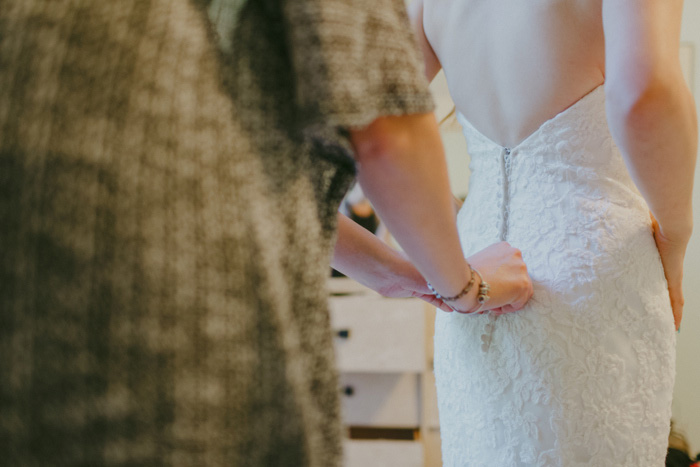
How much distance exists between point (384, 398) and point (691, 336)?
1.30 m

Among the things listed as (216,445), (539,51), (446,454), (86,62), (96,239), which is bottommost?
(446,454)

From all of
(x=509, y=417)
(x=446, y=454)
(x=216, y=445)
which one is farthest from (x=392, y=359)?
(x=216, y=445)

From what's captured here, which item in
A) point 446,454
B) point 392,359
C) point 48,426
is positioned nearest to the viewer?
point 48,426

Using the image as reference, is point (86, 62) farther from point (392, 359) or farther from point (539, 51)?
point (392, 359)

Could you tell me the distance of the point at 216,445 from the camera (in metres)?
0.38

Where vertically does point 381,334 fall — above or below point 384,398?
above

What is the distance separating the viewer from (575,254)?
761 mm

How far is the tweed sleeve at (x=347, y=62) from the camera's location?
390 mm

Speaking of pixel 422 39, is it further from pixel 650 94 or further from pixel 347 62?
pixel 347 62

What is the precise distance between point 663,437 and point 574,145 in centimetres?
44

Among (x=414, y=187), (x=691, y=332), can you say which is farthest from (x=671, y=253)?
(x=691, y=332)

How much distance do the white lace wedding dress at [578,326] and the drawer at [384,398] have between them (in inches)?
62.9

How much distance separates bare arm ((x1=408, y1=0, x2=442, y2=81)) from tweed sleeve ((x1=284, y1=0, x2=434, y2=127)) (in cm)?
61

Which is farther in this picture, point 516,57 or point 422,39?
point 422,39
